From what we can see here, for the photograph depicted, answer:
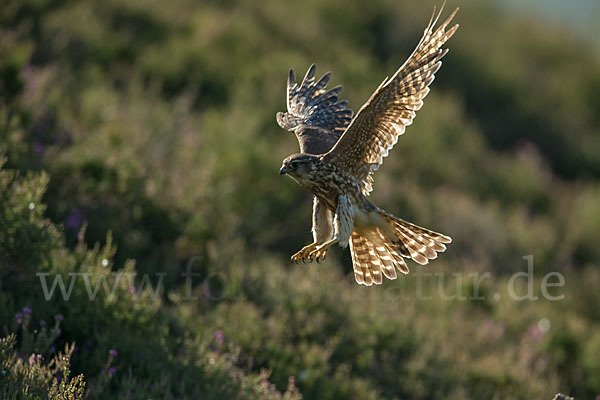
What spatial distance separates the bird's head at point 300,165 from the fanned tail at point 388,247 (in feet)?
2.05

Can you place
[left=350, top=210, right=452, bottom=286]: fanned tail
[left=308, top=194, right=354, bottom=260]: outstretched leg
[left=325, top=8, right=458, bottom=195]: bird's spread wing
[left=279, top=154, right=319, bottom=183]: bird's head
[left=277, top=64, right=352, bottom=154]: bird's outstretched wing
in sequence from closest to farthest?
1. [left=325, top=8, right=458, bottom=195]: bird's spread wing
2. [left=308, top=194, right=354, bottom=260]: outstretched leg
3. [left=279, top=154, right=319, bottom=183]: bird's head
4. [left=350, top=210, right=452, bottom=286]: fanned tail
5. [left=277, top=64, right=352, bottom=154]: bird's outstretched wing

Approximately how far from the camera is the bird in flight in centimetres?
470

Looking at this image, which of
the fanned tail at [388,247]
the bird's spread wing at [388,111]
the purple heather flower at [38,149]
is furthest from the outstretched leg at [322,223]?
the purple heather flower at [38,149]

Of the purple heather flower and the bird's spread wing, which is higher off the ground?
the bird's spread wing

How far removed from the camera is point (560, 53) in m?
16.2

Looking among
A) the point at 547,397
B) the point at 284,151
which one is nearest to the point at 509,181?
the point at 284,151

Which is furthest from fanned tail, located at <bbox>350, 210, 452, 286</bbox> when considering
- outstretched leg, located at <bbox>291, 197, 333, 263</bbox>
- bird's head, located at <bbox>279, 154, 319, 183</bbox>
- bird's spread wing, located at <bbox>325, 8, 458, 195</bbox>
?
bird's head, located at <bbox>279, 154, 319, 183</bbox>

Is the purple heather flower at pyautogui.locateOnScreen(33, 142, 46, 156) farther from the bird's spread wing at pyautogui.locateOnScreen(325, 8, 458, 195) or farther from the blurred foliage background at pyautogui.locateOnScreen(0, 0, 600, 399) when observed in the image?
the bird's spread wing at pyautogui.locateOnScreen(325, 8, 458, 195)

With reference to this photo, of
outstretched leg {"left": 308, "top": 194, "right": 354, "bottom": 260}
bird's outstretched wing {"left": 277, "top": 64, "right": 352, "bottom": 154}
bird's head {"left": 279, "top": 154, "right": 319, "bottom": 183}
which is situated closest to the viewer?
outstretched leg {"left": 308, "top": 194, "right": 354, "bottom": 260}

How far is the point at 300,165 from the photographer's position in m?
4.93

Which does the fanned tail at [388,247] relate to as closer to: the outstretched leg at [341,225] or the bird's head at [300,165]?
the outstretched leg at [341,225]

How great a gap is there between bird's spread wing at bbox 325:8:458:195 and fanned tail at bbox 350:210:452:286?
1.39ft

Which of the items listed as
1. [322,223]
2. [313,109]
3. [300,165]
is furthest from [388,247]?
[313,109]

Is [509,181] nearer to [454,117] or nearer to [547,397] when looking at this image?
[454,117]
